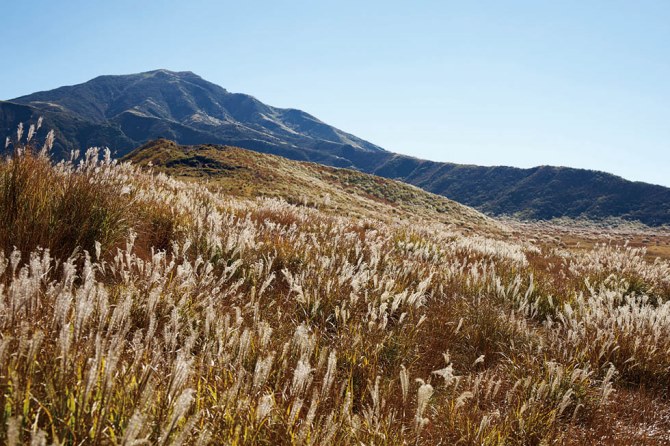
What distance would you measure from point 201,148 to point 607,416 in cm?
5319

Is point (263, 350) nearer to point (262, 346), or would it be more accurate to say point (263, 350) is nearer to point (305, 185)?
point (262, 346)

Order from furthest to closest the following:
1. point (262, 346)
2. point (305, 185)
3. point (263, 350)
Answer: point (305, 185) < point (263, 350) < point (262, 346)

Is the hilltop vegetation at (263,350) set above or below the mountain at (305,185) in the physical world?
below

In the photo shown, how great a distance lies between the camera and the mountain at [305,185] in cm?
3353

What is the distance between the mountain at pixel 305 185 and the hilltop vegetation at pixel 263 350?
22.0 metres

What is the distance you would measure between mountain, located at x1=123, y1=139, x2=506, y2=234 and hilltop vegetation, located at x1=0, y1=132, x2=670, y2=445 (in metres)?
22.0

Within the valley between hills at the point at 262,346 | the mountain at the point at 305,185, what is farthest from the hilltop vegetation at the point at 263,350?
the mountain at the point at 305,185

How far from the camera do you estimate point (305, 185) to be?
42844 mm

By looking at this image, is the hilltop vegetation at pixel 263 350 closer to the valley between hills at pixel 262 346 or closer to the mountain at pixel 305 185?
the valley between hills at pixel 262 346

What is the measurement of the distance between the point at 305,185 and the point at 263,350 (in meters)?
40.5

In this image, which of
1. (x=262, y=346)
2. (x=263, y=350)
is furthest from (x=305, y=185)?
(x=262, y=346)

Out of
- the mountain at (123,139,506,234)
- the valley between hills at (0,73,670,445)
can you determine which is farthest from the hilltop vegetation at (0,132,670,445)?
the mountain at (123,139,506,234)

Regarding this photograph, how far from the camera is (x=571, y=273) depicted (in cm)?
1015

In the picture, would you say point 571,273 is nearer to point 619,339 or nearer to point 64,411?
point 619,339
